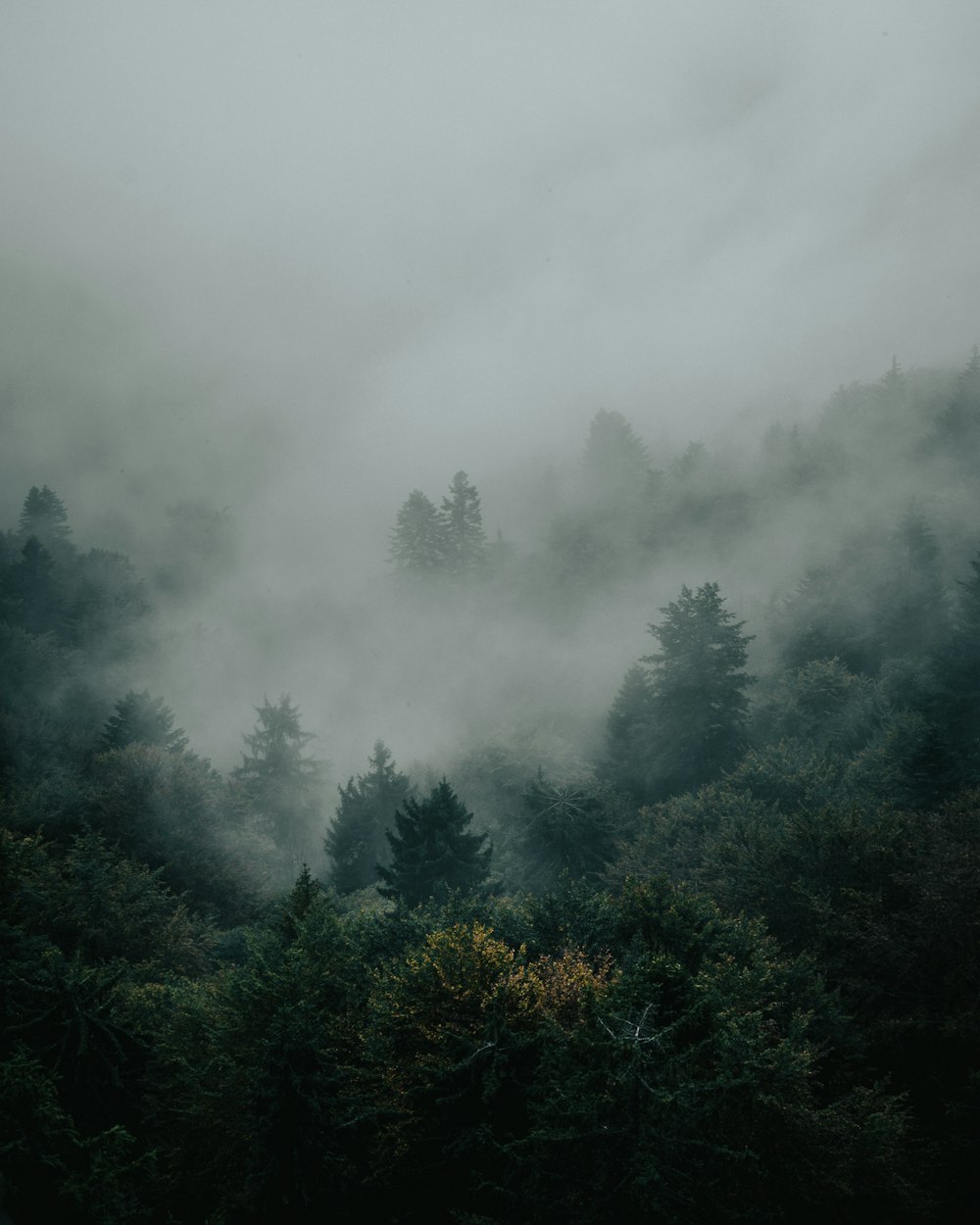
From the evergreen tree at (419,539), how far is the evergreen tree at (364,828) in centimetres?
3426

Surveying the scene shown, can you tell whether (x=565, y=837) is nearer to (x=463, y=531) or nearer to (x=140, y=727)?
(x=140, y=727)

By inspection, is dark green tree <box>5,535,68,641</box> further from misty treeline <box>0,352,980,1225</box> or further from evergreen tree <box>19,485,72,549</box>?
evergreen tree <box>19,485,72,549</box>

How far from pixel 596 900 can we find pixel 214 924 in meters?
22.6

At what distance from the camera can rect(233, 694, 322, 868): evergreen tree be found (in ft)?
167

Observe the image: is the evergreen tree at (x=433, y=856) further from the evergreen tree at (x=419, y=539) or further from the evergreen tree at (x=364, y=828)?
the evergreen tree at (x=419, y=539)

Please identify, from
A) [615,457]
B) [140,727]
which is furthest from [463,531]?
[140,727]

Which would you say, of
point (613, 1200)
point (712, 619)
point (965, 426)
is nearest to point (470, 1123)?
point (613, 1200)

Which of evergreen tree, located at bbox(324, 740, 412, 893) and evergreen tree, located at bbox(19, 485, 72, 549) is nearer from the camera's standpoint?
evergreen tree, located at bbox(324, 740, 412, 893)

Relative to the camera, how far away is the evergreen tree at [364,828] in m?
42.0

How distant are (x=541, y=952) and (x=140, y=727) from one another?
35.6 meters

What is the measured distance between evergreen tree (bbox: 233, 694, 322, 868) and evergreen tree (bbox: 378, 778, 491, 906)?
21.9 metres

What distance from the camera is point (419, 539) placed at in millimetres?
78125

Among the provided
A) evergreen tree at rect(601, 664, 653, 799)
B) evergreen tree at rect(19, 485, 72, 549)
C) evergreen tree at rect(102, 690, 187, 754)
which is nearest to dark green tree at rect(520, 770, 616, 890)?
evergreen tree at rect(601, 664, 653, 799)

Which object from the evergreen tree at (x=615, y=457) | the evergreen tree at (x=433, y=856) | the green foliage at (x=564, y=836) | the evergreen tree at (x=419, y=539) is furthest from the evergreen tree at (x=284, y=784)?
the evergreen tree at (x=615, y=457)
